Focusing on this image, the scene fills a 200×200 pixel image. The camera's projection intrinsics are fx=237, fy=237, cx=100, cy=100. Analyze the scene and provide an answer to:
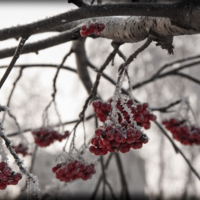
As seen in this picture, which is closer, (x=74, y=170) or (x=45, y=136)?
(x=74, y=170)

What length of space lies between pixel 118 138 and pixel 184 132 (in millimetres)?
1133

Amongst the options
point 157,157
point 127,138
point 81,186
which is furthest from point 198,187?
point 127,138

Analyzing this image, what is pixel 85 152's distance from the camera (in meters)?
1.43

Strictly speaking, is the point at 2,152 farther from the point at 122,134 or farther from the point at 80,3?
the point at 80,3

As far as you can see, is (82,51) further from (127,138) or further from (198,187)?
(198,187)

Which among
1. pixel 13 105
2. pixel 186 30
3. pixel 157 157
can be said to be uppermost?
pixel 13 105

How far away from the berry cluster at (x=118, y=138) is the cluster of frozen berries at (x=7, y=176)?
0.37 m

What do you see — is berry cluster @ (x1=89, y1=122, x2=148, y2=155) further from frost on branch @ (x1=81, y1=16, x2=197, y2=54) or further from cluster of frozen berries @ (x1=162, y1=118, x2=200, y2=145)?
cluster of frozen berries @ (x1=162, y1=118, x2=200, y2=145)

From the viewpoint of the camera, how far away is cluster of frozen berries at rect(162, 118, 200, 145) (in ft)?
6.29

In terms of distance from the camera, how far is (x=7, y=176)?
1031mm

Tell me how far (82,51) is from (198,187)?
949cm

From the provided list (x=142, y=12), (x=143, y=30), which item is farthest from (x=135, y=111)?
(x=142, y=12)

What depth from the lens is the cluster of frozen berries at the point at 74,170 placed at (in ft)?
4.50

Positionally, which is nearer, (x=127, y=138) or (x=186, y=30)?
(x=186, y=30)
